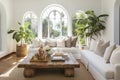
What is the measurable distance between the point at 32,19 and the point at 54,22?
112 cm

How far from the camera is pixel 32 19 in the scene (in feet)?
32.2

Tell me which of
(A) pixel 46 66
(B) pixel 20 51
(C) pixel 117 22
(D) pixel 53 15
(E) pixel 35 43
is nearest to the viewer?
(A) pixel 46 66

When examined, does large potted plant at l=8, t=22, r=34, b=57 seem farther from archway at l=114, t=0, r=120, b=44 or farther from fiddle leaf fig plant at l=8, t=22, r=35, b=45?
archway at l=114, t=0, r=120, b=44

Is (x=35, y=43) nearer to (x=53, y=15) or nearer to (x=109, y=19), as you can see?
(x=53, y=15)

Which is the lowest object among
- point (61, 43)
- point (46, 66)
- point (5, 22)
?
point (46, 66)

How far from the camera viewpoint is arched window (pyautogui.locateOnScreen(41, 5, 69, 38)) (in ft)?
31.9

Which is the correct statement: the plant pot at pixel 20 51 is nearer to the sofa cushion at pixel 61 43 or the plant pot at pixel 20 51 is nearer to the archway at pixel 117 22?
the sofa cushion at pixel 61 43

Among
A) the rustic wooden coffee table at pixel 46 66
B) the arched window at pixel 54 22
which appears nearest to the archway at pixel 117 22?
the arched window at pixel 54 22

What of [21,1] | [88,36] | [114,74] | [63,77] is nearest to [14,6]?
[21,1]

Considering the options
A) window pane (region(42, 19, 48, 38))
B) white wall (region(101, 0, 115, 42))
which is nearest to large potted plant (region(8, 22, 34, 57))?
window pane (region(42, 19, 48, 38))

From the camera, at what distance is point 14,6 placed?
9.52 meters

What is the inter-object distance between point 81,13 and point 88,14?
1.47 ft

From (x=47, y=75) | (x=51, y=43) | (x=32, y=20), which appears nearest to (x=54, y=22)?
(x=32, y=20)

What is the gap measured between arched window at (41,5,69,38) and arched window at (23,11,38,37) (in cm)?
36
